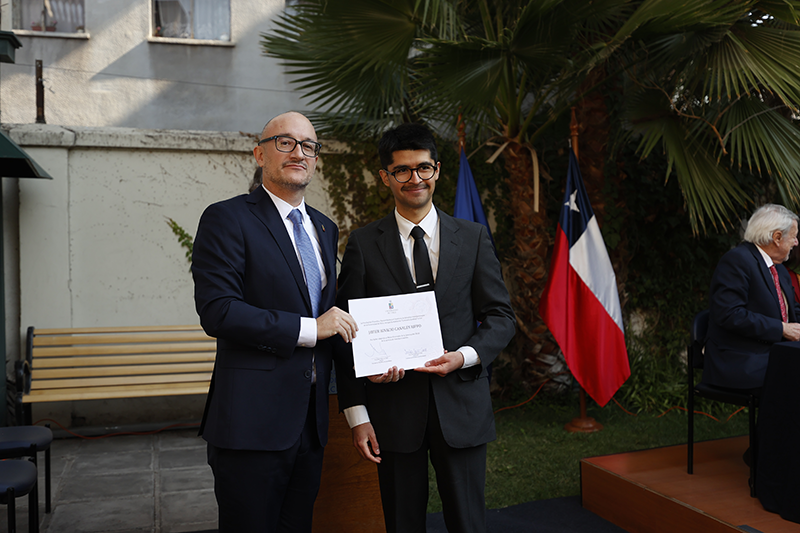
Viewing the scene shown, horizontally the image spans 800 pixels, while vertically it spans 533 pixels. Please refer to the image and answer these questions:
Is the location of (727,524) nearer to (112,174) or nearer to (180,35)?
(112,174)

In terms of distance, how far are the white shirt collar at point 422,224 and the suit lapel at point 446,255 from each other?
4 centimetres

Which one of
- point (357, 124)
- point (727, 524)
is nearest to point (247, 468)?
point (727, 524)

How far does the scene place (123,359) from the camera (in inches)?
195

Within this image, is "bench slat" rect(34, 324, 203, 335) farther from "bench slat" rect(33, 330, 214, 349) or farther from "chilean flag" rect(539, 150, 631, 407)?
"chilean flag" rect(539, 150, 631, 407)

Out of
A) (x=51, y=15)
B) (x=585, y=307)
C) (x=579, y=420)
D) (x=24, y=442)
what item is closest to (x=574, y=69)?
(x=585, y=307)

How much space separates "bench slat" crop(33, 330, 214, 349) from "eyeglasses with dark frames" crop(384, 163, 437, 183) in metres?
3.67

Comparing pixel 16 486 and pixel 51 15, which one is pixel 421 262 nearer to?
pixel 16 486

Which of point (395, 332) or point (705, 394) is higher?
point (395, 332)

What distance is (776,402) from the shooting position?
295 cm

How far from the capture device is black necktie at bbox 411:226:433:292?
6.83 ft

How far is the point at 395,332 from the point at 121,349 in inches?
150

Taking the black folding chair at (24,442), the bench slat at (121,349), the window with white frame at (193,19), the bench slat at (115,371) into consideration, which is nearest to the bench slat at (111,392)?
the bench slat at (115,371)

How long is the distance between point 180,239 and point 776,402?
14.9 ft

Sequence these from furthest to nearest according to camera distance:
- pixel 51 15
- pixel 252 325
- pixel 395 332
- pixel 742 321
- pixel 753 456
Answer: pixel 51 15 < pixel 742 321 < pixel 753 456 < pixel 395 332 < pixel 252 325
